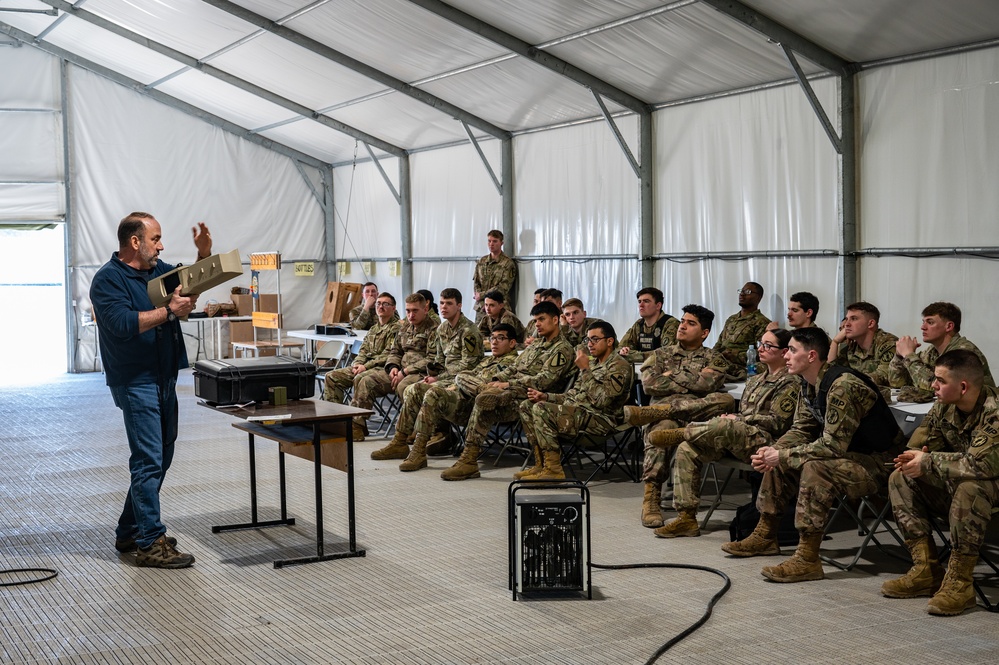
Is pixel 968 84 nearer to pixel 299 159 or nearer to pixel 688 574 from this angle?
pixel 688 574

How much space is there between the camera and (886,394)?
5.86m

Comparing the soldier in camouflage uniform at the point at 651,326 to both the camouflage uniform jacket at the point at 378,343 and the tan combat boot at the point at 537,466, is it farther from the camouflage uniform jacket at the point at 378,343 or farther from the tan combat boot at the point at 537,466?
the camouflage uniform jacket at the point at 378,343

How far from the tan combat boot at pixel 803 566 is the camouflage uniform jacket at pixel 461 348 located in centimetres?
408

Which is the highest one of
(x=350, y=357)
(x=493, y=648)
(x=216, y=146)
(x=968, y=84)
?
(x=216, y=146)

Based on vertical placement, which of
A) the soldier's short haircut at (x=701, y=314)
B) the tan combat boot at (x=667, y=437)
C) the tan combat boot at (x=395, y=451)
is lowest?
the tan combat boot at (x=395, y=451)

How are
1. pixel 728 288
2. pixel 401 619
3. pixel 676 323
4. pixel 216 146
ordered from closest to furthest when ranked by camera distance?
pixel 401 619
pixel 676 323
pixel 728 288
pixel 216 146

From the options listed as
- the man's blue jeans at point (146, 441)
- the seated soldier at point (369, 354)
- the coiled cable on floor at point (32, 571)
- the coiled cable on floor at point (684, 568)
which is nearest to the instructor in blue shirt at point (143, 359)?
the man's blue jeans at point (146, 441)

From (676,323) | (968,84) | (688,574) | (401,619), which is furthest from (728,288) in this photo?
(401,619)

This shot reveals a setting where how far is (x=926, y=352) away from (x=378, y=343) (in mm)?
4956

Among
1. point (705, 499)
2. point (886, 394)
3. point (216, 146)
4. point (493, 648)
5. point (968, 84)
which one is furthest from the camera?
point (216, 146)

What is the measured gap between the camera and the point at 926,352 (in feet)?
21.4

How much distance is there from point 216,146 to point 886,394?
13.5 metres

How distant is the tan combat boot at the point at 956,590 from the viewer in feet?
14.2

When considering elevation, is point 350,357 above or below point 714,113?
below
